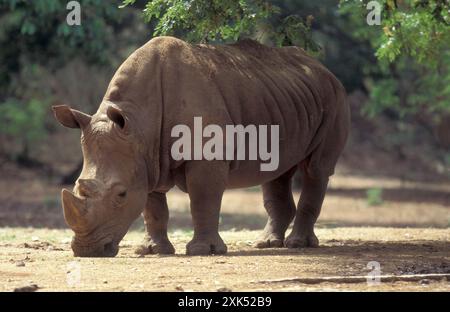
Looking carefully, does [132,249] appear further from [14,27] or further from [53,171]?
[53,171]

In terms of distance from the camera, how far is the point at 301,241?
35.8 feet

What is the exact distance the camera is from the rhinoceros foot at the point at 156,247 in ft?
32.9

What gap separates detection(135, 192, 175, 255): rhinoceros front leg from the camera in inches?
395

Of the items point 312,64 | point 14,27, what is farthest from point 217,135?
point 14,27

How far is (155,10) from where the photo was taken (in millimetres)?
10812

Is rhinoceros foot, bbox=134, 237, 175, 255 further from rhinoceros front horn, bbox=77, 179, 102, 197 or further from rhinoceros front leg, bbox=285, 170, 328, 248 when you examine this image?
rhinoceros front leg, bbox=285, 170, 328, 248

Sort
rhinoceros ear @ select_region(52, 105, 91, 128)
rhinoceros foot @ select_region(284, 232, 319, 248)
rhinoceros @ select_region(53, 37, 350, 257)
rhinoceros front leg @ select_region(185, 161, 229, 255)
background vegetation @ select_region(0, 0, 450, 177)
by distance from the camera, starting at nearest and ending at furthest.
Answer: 1. rhinoceros @ select_region(53, 37, 350, 257)
2. rhinoceros ear @ select_region(52, 105, 91, 128)
3. rhinoceros front leg @ select_region(185, 161, 229, 255)
4. rhinoceros foot @ select_region(284, 232, 319, 248)
5. background vegetation @ select_region(0, 0, 450, 177)

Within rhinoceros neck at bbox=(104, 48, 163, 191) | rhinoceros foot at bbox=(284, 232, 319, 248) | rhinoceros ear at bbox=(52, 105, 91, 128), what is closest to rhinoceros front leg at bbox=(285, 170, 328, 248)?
rhinoceros foot at bbox=(284, 232, 319, 248)

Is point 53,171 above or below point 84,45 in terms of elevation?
below

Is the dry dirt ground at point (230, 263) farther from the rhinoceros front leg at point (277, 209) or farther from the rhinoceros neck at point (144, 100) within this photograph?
the rhinoceros neck at point (144, 100)

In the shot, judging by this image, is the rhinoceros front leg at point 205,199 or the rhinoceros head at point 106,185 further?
the rhinoceros front leg at point 205,199

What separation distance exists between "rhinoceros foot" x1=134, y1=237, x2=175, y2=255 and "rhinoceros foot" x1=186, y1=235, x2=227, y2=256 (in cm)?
44

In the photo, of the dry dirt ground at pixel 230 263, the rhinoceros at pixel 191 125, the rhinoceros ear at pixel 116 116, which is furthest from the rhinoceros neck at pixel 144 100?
the dry dirt ground at pixel 230 263
